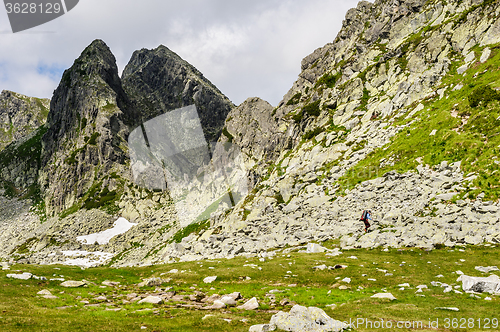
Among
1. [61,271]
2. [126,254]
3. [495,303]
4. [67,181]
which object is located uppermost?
[67,181]

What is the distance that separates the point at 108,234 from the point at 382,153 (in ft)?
431

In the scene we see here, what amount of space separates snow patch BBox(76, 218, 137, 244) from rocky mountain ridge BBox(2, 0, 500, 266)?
4794 millimetres

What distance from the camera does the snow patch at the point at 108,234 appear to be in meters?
129

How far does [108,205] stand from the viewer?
160750 mm

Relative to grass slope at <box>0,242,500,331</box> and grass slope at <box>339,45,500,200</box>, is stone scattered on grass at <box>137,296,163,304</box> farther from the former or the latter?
grass slope at <box>339,45,500,200</box>

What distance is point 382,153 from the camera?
60.3 metres

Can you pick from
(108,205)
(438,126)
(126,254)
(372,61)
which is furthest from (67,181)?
(438,126)

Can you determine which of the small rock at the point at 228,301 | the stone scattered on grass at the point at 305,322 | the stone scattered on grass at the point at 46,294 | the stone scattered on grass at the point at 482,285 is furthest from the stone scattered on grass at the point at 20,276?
the stone scattered on grass at the point at 482,285

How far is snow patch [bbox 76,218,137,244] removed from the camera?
129 m

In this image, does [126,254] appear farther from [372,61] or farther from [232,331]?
[372,61]

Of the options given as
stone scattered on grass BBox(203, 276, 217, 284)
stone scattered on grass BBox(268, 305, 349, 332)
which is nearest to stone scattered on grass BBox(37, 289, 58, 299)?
stone scattered on grass BBox(203, 276, 217, 284)

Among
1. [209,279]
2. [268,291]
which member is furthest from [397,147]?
[209,279]

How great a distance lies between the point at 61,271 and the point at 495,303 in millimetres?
44393

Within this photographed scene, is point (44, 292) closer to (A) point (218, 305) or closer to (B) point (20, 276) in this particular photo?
(B) point (20, 276)
